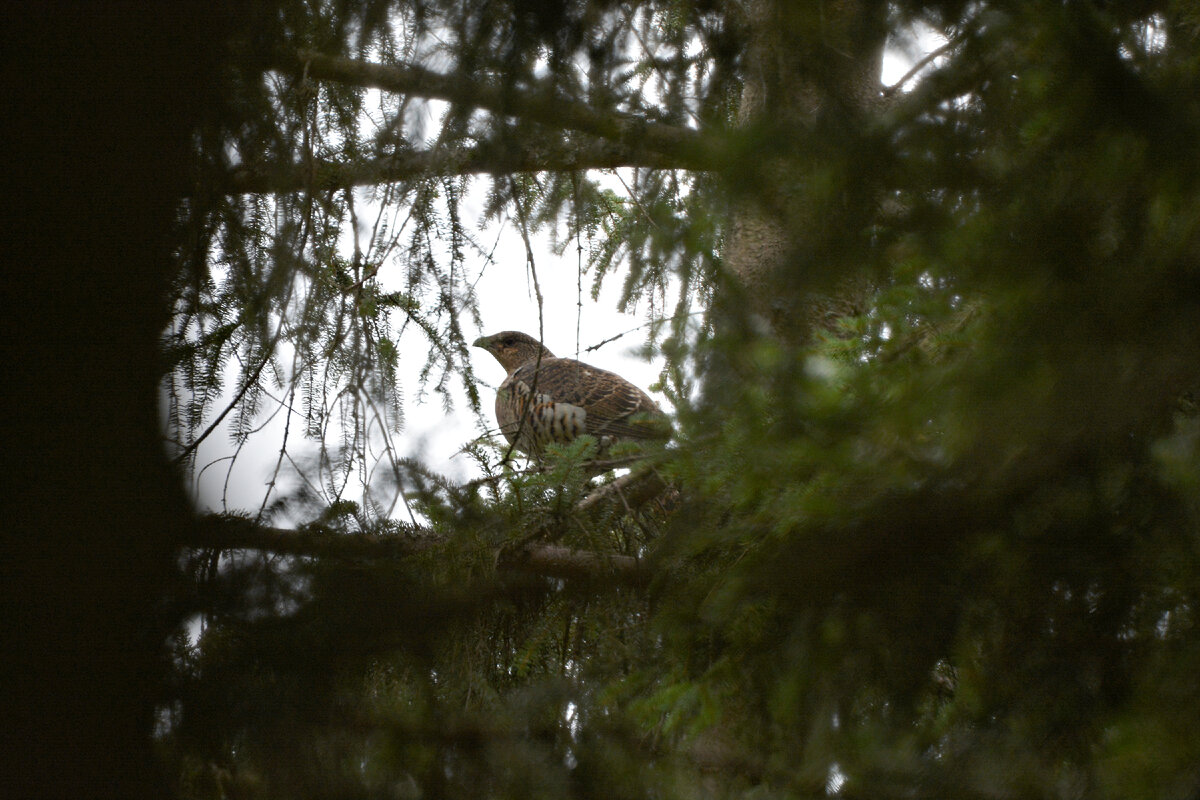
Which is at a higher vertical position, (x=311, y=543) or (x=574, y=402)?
(x=574, y=402)

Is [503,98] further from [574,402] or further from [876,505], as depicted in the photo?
[574,402]

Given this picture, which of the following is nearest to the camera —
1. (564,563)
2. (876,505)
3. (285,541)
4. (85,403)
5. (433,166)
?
(85,403)

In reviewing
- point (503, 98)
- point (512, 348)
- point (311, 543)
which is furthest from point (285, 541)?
point (512, 348)

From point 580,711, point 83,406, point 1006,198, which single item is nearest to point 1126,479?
point 1006,198

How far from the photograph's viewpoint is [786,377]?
1485 millimetres

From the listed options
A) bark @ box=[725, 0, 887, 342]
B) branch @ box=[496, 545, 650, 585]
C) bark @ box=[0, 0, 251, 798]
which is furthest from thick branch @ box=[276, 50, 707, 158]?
branch @ box=[496, 545, 650, 585]

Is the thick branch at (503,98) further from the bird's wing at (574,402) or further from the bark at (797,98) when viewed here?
the bird's wing at (574,402)

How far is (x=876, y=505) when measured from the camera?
1.36m

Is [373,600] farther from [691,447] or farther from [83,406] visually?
[691,447]

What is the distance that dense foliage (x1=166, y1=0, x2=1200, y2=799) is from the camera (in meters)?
1.12

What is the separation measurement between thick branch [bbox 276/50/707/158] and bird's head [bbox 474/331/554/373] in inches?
155

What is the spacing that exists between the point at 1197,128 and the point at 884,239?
0.47 metres

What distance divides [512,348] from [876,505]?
5.50m

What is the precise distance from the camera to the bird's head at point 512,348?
261 inches
